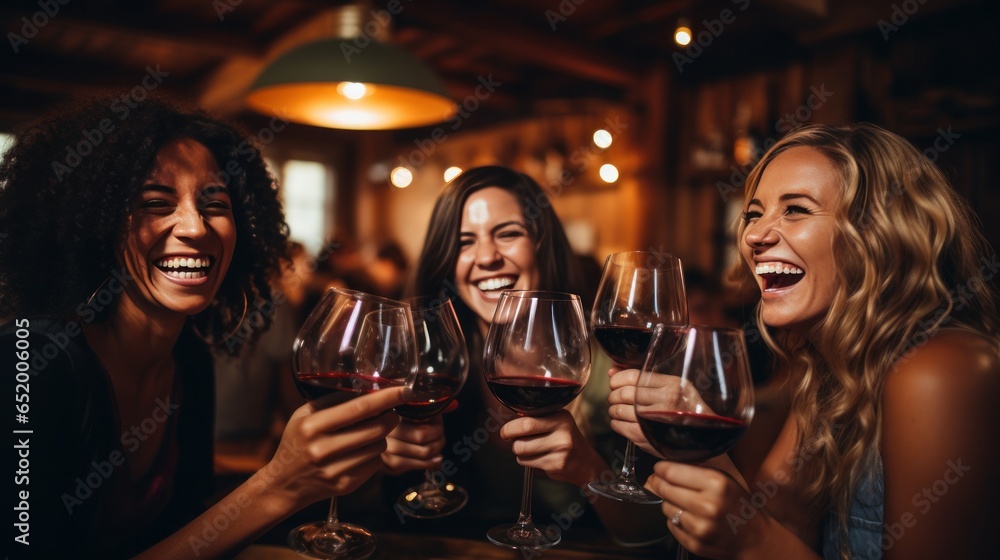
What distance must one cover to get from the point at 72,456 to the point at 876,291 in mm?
1366

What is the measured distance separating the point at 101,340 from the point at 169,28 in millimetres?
4025

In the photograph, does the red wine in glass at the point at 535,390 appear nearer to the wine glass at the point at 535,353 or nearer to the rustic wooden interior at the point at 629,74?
the wine glass at the point at 535,353

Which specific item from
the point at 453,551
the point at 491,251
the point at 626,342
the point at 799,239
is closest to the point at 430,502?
the point at 453,551

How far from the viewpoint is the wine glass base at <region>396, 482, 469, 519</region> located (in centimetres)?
121

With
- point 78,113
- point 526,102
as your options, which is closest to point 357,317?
point 78,113

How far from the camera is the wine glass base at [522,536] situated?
3.49 ft

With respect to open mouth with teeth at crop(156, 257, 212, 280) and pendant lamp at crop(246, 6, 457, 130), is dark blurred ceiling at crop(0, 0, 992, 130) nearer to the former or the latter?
pendant lamp at crop(246, 6, 457, 130)

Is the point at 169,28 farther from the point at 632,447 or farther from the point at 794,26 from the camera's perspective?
the point at 632,447

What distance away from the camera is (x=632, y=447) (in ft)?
4.07

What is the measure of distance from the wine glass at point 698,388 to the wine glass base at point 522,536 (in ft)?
0.93

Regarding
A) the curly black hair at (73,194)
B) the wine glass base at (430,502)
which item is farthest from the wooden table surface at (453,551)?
the curly black hair at (73,194)

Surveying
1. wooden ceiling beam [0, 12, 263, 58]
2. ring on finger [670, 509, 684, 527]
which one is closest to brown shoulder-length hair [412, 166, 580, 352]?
ring on finger [670, 509, 684, 527]

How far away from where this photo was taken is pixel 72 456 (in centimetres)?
107

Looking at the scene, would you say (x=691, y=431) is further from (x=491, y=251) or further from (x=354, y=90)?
(x=354, y=90)
